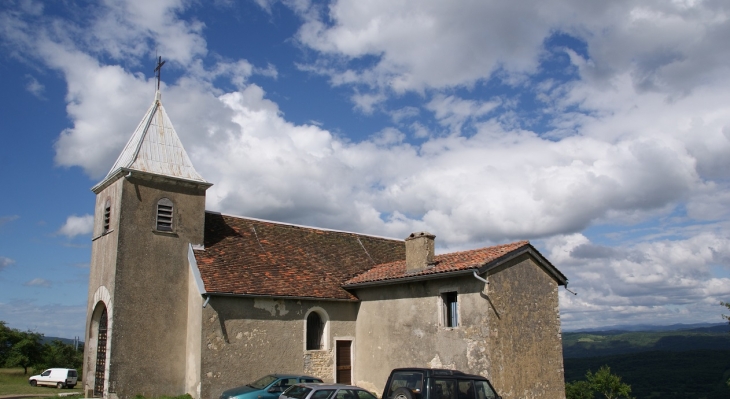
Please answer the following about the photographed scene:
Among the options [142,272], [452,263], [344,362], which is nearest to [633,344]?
[344,362]

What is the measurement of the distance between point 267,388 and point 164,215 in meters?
7.99

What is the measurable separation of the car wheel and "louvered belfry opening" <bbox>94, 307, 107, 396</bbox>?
11479mm

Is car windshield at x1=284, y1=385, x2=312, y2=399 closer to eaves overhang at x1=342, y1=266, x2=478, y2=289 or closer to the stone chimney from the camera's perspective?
eaves overhang at x1=342, y1=266, x2=478, y2=289

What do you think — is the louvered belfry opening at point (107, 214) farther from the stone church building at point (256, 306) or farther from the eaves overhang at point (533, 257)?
the eaves overhang at point (533, 257)

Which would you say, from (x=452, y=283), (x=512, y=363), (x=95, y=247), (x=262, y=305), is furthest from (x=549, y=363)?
(x=95, y=247)

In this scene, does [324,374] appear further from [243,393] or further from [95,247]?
[95,247]

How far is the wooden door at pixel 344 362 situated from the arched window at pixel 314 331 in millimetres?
748

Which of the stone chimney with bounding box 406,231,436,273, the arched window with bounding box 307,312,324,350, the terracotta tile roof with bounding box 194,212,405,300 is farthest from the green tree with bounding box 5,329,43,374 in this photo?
the stone chimney with bounding box 406,231,436,273

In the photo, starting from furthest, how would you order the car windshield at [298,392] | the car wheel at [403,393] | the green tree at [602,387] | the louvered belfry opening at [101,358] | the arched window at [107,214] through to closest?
the green tree at [602,387], the arched window at [107,214], the louvered belfry opening at [101,358], the car windshield at [298,392], the car wheel at [403,393]

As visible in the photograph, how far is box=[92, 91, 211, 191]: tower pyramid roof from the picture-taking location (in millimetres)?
20703

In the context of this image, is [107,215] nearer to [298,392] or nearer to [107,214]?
[107,214]

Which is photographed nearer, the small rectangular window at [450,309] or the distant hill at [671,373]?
the small rectangular window at [450,309]

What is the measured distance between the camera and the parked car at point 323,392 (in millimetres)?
12781

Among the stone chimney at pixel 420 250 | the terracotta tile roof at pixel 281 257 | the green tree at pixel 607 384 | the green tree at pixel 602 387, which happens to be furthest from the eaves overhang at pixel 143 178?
the green tree at pixel 607 384
